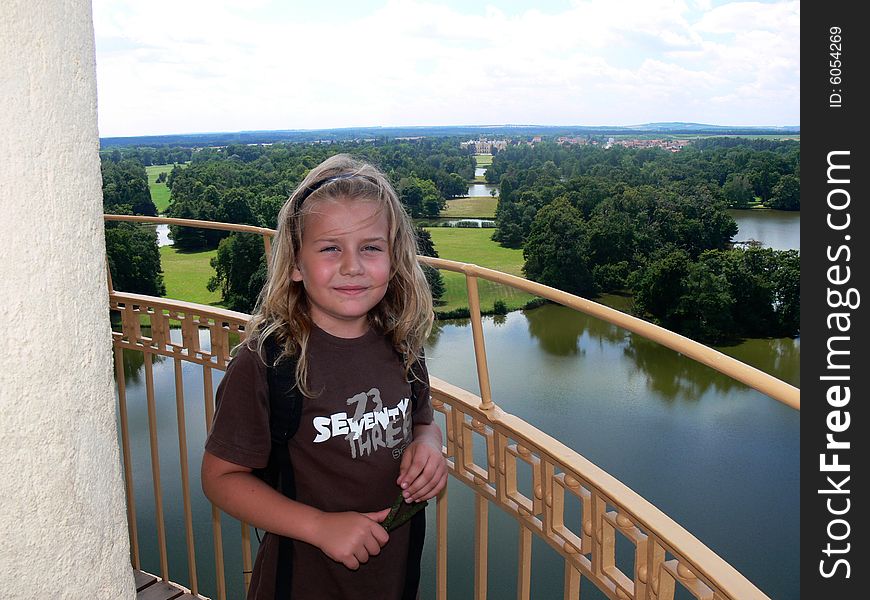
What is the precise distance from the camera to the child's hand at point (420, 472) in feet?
3.60

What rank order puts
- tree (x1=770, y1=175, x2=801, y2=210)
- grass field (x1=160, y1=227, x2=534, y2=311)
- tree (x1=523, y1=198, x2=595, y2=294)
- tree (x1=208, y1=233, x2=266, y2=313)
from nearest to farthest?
tree (x1=208, y1=233, x2=266, y2=313) < grass field (x1=160, y1=227, x2=534, y2=311) < tree (x1=523, y1=198, x2=595, y2=294) < tree (x1=770, y1=175, x2=801, y2=210)

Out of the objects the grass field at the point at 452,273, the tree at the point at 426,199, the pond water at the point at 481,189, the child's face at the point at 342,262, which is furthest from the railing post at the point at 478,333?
the pond water at the point at 481,189

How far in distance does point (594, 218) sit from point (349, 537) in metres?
29.9

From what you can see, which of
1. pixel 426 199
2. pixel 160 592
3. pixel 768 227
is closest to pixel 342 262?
pixel 160 592

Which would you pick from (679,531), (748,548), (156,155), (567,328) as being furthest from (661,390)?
(679,531)

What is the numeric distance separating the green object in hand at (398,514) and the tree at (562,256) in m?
26.7

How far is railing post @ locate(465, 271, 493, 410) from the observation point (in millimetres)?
1377

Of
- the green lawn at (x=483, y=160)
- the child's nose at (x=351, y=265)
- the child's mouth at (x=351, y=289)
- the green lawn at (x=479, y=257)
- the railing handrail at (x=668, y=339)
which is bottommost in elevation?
the green lawn at (x=479, y=257)

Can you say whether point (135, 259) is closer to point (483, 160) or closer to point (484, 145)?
point (483, 160)

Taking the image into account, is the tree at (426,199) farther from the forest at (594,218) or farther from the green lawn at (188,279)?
the green lawn at (188,279)

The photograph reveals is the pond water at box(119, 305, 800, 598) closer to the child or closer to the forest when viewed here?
the forest

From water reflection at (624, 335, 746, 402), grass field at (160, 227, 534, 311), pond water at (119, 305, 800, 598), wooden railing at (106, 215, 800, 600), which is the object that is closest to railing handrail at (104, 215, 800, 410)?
wooden railing at (106, 215, 800, 600)

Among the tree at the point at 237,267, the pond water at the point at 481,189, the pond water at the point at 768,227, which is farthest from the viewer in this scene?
the pond water at the point at 481,189

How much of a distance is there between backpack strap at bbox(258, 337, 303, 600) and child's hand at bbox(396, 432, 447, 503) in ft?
0.55
